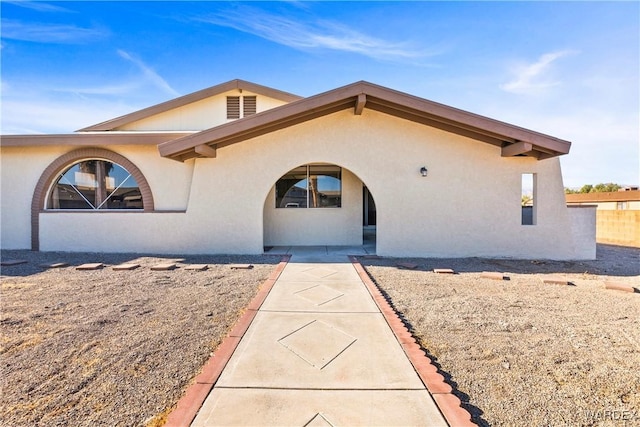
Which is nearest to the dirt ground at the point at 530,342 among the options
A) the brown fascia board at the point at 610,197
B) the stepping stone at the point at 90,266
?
the stepping stone at the point at 90,266

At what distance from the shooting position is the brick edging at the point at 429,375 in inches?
92.1

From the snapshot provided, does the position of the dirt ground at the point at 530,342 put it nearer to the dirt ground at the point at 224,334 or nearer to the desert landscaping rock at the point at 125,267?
the dirt ground at the point at 224,334

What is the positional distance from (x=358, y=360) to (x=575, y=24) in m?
12.5

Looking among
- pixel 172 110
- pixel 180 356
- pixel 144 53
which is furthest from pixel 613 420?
pixel 144 53

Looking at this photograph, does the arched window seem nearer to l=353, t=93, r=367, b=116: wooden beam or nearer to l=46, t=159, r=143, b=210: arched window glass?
l=46, t=159, r=143, b=210: arched window glass

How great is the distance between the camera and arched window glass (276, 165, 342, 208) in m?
11.0

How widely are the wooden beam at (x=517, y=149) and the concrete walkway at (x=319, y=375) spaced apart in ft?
21.9

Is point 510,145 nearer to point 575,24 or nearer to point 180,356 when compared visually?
point 575,24

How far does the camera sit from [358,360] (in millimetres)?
3223

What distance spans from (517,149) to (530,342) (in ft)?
21.4

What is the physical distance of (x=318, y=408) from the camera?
2.45m

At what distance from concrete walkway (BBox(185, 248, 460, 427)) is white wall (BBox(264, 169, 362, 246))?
237 inches

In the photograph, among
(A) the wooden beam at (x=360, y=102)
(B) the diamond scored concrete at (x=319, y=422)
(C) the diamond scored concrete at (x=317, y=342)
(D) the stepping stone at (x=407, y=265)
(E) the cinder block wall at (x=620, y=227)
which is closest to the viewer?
(B) the diamond scored concrete at (x=319, y=422)

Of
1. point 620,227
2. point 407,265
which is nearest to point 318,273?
point 407,265
